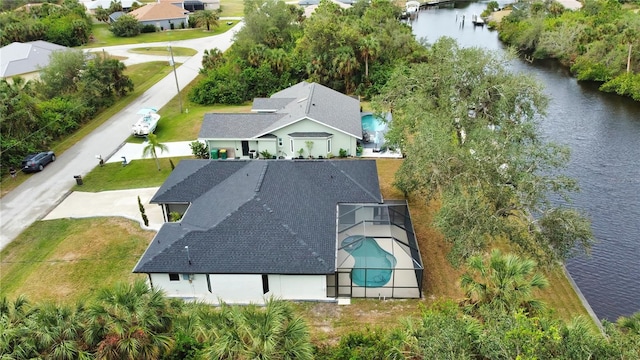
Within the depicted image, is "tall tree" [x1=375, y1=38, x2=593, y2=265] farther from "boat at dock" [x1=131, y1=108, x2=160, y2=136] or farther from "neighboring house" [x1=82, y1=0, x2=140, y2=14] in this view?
"neighboring house" [x1=82, y1=0, x2=140, y2=14]

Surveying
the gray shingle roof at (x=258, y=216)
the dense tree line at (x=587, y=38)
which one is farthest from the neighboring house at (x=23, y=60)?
the dense tree line at (x=587, y=38)

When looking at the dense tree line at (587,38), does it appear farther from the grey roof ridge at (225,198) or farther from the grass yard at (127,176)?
the grass yard at (127,176)

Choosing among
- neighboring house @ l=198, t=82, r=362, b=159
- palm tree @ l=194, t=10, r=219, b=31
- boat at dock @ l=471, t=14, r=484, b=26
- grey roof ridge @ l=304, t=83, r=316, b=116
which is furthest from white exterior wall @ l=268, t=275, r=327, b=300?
boat at dock @ l=471, t=14, r=484, b=26

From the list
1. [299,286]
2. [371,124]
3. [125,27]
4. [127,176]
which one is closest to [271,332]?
[299,286]

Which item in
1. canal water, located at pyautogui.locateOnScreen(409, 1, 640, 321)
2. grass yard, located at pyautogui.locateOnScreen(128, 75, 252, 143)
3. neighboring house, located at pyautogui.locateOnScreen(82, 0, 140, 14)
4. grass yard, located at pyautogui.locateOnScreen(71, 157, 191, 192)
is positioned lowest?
canal water, located at pyautogui.locateOnScreen(409, 1, 640, 321)

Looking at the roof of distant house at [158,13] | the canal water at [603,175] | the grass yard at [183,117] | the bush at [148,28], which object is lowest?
the canal water at [603,175]

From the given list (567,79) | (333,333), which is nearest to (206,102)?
(333,333)

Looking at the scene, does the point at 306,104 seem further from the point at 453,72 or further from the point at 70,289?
the point at 70,289
